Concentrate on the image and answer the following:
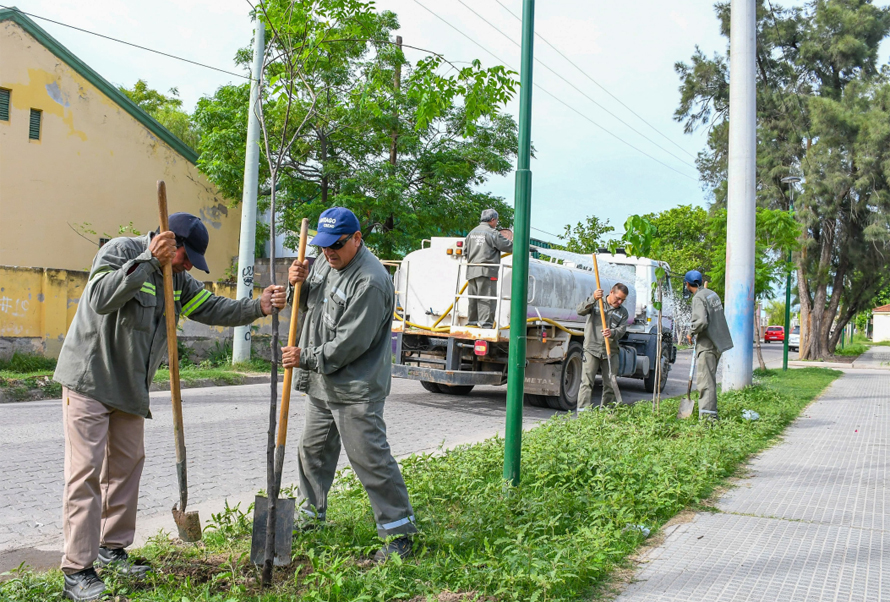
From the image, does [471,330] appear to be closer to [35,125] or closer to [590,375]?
[590,375]

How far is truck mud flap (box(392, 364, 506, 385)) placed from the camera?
10414mm

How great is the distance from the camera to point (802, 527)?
4824mm

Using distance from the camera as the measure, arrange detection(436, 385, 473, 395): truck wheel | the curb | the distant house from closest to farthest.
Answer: the curb
detection(436, 385, 473, 395): truck wheel
the distant house

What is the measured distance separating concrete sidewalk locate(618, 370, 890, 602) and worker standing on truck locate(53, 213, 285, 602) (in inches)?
97.1

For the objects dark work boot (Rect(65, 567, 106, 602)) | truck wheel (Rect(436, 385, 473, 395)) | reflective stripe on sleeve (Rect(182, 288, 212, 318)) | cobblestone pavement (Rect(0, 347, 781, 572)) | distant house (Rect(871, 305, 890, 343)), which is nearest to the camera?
dark work boot (Rect(65, 567, 106, 602))

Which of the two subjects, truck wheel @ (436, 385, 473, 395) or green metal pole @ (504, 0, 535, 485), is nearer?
green metal pole @ (504, 0, 535, 485)

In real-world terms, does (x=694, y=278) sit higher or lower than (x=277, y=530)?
higher

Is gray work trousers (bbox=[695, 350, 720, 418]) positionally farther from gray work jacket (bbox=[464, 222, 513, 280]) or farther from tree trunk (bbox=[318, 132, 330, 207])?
tree trunk (bbox=[318, 132, 330, 207])

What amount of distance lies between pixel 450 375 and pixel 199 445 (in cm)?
395

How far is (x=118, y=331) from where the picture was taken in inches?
138

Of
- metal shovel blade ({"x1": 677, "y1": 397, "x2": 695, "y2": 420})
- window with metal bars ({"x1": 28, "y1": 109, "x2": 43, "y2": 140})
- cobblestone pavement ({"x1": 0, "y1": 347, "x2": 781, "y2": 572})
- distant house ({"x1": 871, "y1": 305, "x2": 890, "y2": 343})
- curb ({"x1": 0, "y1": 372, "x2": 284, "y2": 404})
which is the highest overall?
window with metal bars ({"x1": 28, "y1": 109, "x2": 43, "y2": 140})

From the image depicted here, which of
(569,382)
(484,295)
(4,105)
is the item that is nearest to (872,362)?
(569,382)

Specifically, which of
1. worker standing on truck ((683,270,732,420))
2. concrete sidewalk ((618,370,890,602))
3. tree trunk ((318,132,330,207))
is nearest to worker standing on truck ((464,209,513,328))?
worker standing on truck ((683,270,732,420))

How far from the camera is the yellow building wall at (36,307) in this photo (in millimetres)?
12391
